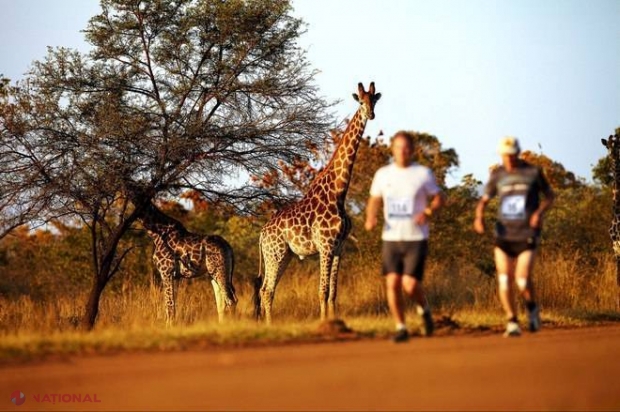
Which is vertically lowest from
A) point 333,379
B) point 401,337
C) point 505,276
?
point 333,379

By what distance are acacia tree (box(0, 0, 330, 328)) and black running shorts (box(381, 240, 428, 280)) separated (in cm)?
965

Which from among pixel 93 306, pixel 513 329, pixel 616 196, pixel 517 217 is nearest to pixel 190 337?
pixel 513 329

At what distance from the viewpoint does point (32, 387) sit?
27.3 ft

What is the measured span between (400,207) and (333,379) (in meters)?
2.63

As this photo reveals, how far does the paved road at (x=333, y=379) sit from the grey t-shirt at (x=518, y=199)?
4.26ft

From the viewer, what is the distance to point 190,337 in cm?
1103

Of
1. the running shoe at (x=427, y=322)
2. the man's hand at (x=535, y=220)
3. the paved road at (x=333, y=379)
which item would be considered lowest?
the paved road at (x=333, y=379)

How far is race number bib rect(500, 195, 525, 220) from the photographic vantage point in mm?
11070

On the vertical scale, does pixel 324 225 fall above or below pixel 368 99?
below

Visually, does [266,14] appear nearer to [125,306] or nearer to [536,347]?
[125,306]

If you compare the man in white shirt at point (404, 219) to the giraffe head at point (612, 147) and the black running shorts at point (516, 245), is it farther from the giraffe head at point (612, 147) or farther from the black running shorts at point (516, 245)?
the giraffe head at point (612, 147)

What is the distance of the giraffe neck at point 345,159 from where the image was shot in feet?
58.1
